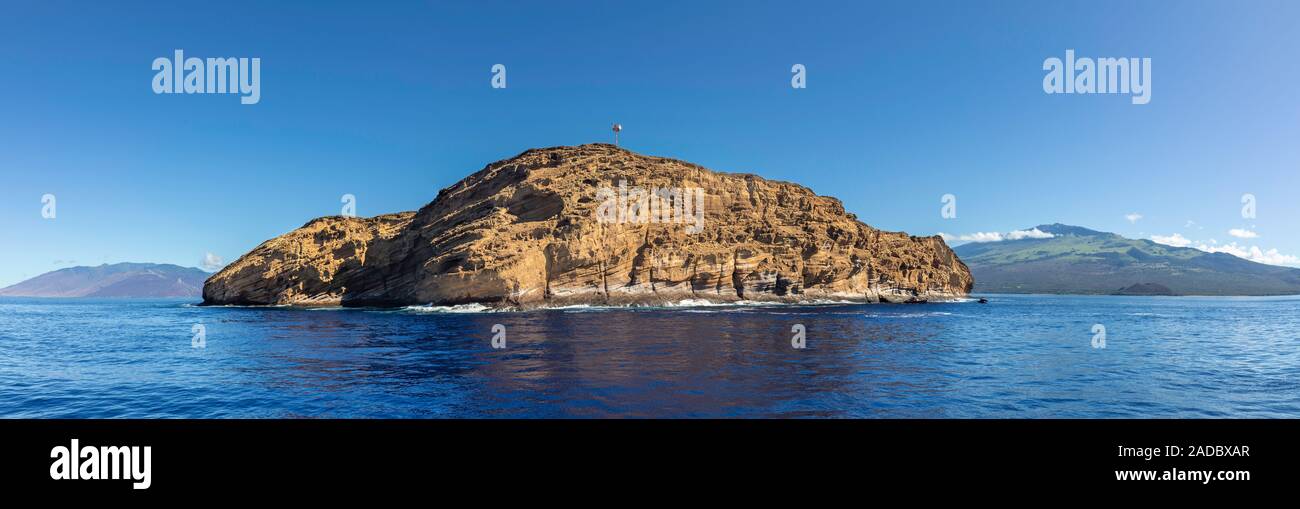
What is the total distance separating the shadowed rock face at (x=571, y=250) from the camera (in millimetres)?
81938

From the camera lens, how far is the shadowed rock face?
269ft

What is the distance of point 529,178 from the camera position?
309 feet

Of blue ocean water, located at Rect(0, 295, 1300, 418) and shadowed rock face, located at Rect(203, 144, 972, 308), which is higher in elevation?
shadowed rock face, located at Rect(203, 144, 972, 308)

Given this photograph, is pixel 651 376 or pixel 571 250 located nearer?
pixel 651 376

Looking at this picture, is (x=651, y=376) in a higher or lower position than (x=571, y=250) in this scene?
lower

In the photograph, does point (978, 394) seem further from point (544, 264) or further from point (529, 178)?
point (529, 178)

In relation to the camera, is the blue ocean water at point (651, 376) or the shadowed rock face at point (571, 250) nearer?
the blue ocean water at point (651, 376)

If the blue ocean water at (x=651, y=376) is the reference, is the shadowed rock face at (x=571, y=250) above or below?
above

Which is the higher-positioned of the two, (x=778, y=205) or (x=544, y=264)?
(x=778, y=205)

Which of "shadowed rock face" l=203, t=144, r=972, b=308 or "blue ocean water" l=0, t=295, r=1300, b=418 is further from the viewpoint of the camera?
"shadowed rock face" l=203, t=144, r=972, b=308

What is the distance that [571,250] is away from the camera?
269ft
